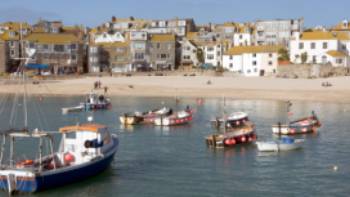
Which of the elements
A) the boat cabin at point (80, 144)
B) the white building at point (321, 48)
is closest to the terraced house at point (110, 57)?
the white building at point (321, 48)

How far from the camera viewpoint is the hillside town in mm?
99125

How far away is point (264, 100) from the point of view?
7494 cm

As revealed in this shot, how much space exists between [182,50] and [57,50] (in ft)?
85.4

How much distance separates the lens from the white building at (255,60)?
333 ft

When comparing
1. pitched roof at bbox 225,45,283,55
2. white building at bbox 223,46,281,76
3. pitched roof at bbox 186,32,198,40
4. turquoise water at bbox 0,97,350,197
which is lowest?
turquoise water at bbox 0,97,350,197

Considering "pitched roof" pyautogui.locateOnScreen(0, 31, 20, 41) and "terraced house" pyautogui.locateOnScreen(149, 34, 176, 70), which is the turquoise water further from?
"terraced house" pyautogui.locateOnScreen(149, 34, 176, 70)

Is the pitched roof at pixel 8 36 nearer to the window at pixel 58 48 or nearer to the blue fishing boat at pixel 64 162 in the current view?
the window at pixel 58 48

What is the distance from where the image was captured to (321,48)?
97.8 m

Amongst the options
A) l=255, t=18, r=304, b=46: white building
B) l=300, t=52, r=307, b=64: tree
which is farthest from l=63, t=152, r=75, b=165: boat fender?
l=255, t=18, r=304, b=46: white building

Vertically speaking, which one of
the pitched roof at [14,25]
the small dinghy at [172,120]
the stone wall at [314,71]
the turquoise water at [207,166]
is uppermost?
the pitched roof at [14,25]

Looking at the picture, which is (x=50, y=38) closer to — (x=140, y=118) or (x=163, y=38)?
(x=163, y=38)

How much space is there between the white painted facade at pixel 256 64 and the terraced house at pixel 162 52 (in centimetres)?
1487

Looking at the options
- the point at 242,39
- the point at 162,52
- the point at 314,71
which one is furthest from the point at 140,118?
the point at 242,39

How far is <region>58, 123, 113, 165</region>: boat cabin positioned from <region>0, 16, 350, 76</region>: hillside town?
218ft
